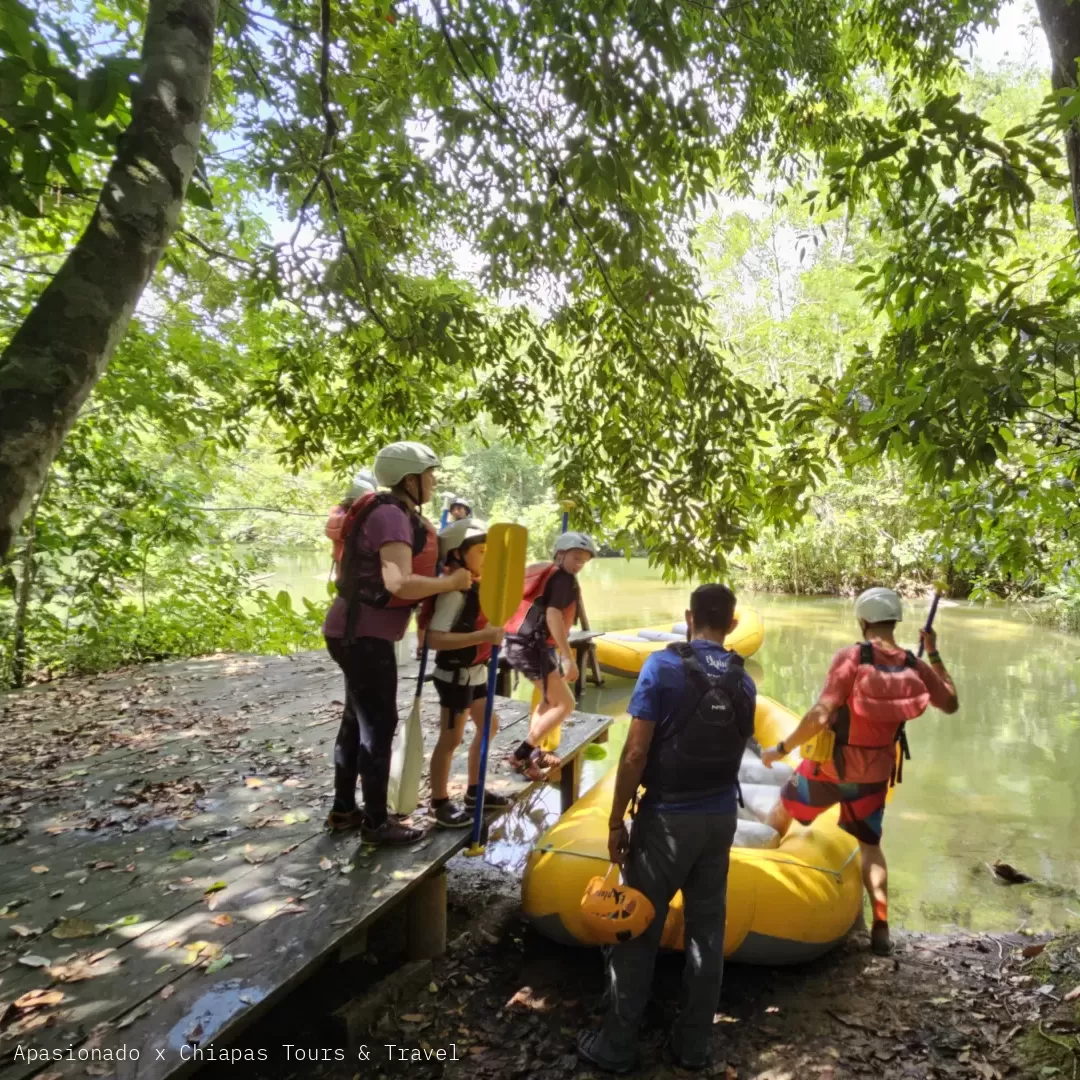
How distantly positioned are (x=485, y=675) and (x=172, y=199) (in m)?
2.30

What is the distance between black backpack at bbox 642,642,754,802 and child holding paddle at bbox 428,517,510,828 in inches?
34.9

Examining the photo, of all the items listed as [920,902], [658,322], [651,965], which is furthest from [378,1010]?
[920,902]

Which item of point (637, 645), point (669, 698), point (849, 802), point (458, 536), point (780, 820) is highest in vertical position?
point (458, 536)

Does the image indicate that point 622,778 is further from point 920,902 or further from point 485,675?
point 920,902

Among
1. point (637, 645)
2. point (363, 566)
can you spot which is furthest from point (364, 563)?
point (637, 645)

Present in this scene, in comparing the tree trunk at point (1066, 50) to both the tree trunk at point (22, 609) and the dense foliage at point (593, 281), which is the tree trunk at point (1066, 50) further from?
the tree trunk at point (22, 609)

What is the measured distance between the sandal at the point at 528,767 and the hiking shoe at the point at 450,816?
787 millimetres

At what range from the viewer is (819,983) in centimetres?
345

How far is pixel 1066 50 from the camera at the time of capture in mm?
2771

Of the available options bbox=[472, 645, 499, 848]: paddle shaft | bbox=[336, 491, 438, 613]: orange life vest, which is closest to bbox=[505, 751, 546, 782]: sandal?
bbox=[472, 645, 499, 848]: paddle shaft

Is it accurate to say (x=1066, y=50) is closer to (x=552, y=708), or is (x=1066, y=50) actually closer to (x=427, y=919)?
(x=552, y=708)

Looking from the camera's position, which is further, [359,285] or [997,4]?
[997,4]

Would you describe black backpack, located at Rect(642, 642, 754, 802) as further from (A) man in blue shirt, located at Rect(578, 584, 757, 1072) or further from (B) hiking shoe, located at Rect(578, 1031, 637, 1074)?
(B) hiking shoe, located at Rect(578, 1031, 637, 1074)

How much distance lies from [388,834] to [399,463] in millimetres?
1622
